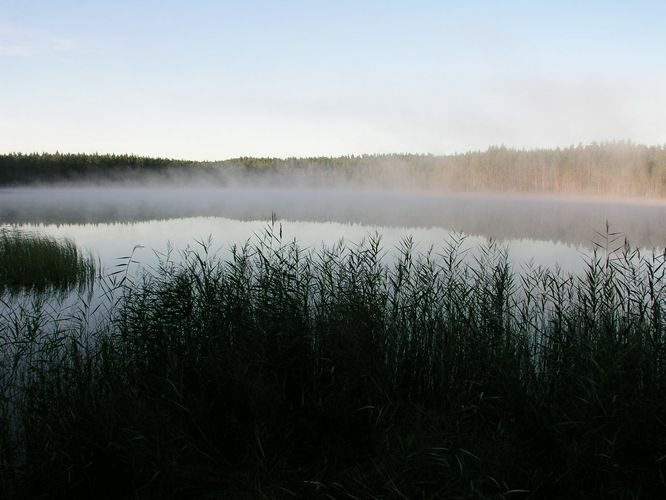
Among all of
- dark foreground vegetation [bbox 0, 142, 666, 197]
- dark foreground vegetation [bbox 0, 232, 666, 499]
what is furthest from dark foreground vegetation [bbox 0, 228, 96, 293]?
dark foreground vegetation [bbox 0, 142, 666, 197]

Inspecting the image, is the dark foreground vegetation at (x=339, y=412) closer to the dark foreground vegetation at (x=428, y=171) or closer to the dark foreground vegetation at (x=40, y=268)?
the dark foreground vegetation at (x=40, y=268)

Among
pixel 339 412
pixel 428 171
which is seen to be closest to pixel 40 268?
pixel 339 412

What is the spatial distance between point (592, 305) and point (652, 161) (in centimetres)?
5844

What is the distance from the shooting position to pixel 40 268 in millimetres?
11875

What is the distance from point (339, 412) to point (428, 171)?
81.9 m

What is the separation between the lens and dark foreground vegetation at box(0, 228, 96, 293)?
11.2 metres

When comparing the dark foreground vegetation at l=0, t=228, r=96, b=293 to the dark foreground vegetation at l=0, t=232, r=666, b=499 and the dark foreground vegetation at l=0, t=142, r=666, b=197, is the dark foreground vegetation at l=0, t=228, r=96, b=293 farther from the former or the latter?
the dark foreground vegetation at l=0, t=142, r=666, b=197

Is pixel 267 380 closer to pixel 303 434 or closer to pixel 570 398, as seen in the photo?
pixel 303 434

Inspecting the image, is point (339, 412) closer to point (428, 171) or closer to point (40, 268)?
point (40, 268)

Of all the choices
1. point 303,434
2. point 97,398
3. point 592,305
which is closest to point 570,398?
point 592,305

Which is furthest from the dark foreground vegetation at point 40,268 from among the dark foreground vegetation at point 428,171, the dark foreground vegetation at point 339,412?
the dark foreground vegetation at point 428,171

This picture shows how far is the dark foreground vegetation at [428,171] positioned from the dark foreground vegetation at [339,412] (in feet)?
183

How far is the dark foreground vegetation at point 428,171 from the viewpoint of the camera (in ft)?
186

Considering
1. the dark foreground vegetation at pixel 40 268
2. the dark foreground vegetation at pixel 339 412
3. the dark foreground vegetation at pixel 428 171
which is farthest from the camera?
the dark foreground vegetation at pixel 428 171
